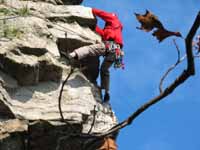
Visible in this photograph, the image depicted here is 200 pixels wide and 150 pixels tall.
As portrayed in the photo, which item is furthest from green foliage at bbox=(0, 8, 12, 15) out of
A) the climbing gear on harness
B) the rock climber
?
the climbing gear on harness

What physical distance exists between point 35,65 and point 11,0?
2247mm

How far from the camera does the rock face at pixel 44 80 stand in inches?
391

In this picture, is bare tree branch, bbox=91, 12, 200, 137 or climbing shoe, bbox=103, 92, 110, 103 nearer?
bare tree branch, bbox=91, 12, 200, 137

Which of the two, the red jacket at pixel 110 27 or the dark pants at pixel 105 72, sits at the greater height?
the red jacket at pixel 110 27

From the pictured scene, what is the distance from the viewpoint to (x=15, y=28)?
11.6 m

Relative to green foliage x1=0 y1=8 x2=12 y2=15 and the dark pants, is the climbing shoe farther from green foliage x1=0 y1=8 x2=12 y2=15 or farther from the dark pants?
green foliage x1=0 y1=8 x2=12 y2=15

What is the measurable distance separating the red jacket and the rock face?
0.51ft

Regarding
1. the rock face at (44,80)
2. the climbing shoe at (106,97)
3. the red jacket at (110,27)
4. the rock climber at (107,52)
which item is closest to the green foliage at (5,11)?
the rock face at (44,80)

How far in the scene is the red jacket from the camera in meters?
12.3

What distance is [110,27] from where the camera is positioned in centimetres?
1256

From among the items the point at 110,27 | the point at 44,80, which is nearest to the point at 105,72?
the point at 110,27

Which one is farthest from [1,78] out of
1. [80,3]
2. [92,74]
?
[80,3]

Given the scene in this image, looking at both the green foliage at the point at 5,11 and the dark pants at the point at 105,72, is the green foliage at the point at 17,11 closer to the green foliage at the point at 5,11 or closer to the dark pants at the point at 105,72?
the green foliage at the point at 5,11

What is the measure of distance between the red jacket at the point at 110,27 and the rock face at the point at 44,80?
0.16 metres
